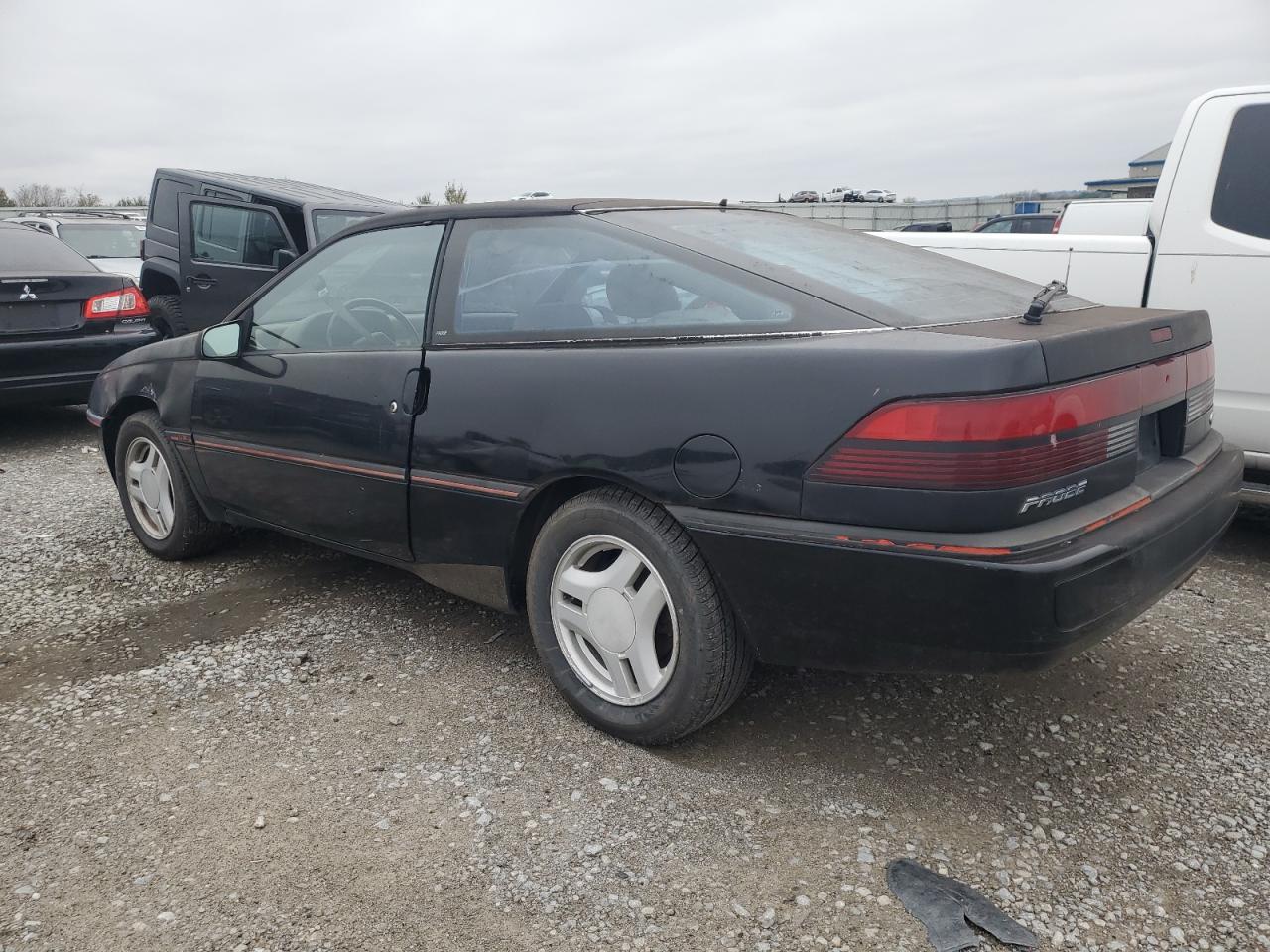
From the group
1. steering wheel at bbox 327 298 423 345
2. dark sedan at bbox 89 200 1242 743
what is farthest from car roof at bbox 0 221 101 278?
steering wheel at bbox 327 298 423 345

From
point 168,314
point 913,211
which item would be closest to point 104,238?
point 168,314

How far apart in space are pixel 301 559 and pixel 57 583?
3.09 ft

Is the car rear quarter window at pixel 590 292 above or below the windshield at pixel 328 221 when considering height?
below

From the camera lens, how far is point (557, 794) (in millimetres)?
2584

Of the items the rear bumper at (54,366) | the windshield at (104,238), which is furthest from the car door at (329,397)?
the windshield at (104,238)

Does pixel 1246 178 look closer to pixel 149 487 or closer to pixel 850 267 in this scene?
pixel 850 267

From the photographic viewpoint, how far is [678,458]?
2502 millimetres

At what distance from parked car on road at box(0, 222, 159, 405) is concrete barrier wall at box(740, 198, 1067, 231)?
16509mm

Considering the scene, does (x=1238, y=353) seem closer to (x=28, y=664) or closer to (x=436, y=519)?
(x=436, y=519)

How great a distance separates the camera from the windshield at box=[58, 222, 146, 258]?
39.6 feet

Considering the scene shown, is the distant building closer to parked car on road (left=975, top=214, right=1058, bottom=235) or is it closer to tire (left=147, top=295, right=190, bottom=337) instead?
parked car on road (left=975, top=214, right=1058, bottom=235)

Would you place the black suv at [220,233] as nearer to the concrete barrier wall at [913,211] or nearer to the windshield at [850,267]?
the windshield at [850,267]

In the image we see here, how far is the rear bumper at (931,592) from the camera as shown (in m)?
2.20

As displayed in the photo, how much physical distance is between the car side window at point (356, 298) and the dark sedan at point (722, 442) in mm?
14
